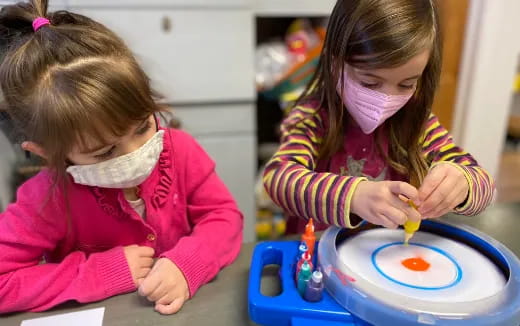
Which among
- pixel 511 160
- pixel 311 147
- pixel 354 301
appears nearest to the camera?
pixel 354 301

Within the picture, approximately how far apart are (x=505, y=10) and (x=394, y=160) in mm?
1170

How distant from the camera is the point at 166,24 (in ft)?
3.86

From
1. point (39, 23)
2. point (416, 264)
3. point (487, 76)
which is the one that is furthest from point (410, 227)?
point (487, 76)

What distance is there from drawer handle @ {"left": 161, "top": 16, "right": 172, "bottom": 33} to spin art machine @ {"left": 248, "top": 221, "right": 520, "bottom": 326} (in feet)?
2.81

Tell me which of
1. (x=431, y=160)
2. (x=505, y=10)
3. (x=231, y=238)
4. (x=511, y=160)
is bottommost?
(x=511, y=160)

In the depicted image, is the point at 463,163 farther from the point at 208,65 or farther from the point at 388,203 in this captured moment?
the point at 208,65

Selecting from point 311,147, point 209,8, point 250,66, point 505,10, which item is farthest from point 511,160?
point 311,147

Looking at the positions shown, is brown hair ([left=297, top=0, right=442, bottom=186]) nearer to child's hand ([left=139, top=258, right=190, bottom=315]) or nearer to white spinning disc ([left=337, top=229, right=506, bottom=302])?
white spinning disc ([left=337, top=229, right=506, bottom=302])

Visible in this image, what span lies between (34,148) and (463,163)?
1.89 feet

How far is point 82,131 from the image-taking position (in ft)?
1.54

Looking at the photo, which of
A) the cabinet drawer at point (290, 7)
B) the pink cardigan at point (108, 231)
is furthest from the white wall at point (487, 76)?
the pink cardigan at point (108, 231)

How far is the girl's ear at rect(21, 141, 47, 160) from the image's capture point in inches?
19.3

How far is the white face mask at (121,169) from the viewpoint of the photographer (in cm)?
51

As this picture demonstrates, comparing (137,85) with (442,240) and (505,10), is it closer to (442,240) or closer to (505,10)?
(442,240)
